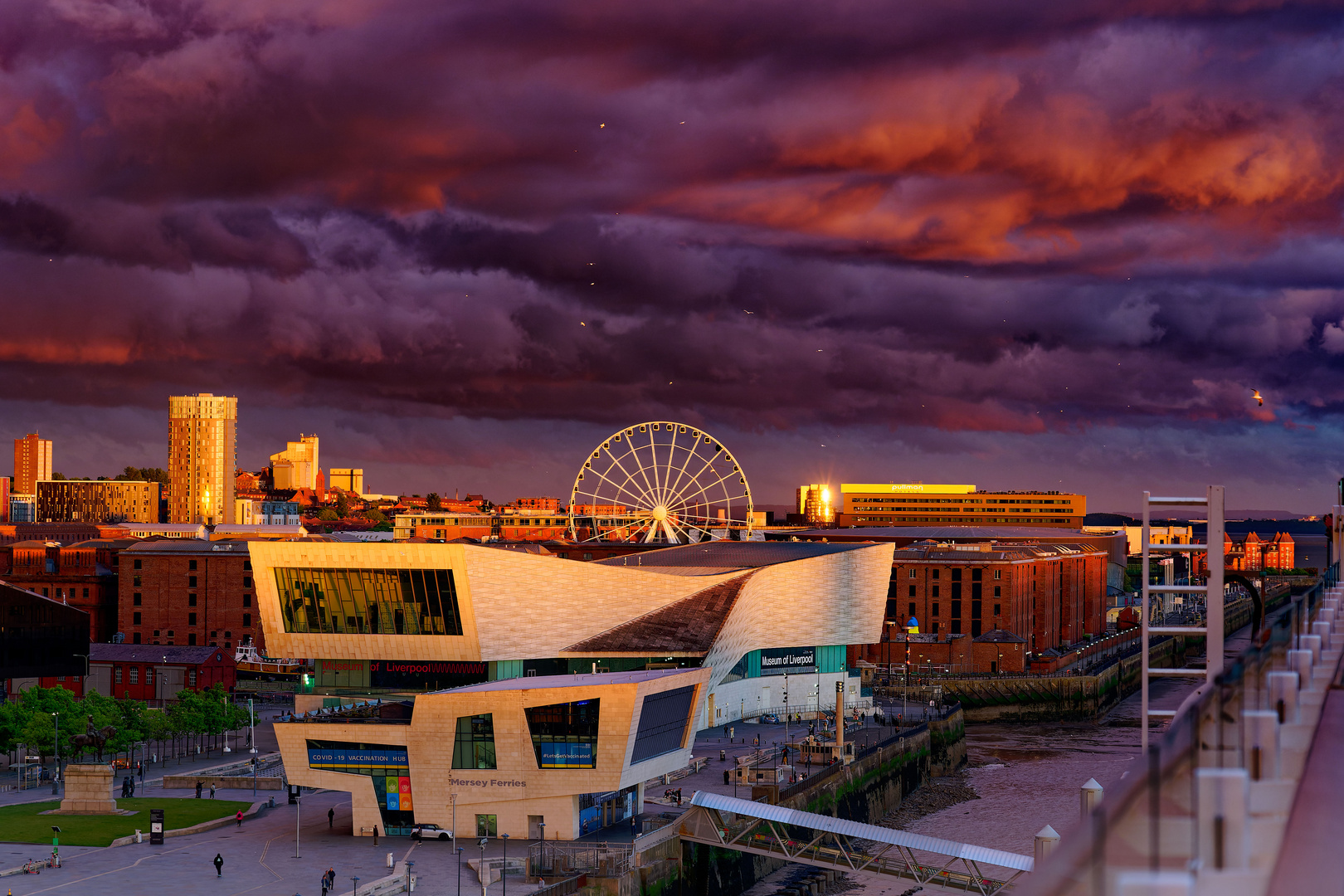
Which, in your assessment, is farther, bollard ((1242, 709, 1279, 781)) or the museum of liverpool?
the museum of liverpool

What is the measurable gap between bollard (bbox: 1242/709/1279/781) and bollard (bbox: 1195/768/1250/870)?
173 centimetres

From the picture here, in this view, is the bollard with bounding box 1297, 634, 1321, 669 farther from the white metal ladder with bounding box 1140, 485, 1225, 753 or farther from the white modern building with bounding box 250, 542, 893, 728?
the white modern building with bounding box 250, 542, 893, 728

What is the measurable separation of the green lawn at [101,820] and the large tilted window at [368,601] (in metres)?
9.84

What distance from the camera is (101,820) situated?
184ft

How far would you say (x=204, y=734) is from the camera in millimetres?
81625

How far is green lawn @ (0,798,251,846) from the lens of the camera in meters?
51.8

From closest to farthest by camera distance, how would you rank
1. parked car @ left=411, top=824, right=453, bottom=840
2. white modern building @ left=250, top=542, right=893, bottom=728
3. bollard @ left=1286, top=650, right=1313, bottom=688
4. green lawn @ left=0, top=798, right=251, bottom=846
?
bollard @ left=1286, top=650, right=1313, bottom=688 → green lawn @ left=0, top=798, right=251, bottom=846 → parked car @ left=411, top=824, right=453, bottom=840 → white modern building @ left=250, top=542, right=893, bottom=728

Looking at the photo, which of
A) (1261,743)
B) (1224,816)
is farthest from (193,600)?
(1224,816)

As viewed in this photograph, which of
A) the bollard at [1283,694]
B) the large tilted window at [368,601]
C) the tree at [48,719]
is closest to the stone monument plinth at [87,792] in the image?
the tree at [48,719]

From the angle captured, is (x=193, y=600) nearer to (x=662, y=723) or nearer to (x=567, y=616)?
(x=567, y=616)

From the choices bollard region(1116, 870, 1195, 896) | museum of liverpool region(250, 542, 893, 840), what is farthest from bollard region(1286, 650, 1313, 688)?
museum of liverpool region(250, 542, 893, 840)

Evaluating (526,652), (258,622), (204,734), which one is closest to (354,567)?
(526,652)

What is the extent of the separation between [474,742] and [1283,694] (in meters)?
47.9

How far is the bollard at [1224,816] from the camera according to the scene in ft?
20.2
